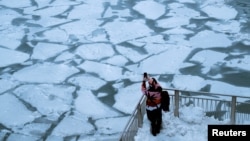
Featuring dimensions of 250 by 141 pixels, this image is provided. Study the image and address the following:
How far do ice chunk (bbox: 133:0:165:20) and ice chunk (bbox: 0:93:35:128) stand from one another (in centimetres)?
546

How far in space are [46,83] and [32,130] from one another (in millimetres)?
1829

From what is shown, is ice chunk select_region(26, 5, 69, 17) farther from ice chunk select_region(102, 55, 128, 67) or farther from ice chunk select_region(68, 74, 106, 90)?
ice chunk select_region(68, 74, 106, 90)

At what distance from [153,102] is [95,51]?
4888mm

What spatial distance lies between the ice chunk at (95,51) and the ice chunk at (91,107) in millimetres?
1719

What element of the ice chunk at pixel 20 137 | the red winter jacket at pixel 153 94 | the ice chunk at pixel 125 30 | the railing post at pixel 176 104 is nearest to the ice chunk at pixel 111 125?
the ice chunk at pixel 20 137

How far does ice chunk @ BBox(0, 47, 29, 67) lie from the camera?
10.6 metres

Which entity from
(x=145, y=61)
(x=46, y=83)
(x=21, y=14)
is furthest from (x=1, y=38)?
(x=145, y=61)

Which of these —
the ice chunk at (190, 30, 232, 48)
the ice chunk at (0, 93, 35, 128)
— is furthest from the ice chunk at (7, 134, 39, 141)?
the ice chunk at (190, 30, 232, 48)

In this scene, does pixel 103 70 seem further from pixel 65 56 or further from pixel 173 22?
pixel 173 22

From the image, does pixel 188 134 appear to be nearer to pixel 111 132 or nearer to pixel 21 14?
pixel 111 132

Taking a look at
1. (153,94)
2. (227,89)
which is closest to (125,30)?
(227,89)

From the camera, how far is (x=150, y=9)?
13.3 meters

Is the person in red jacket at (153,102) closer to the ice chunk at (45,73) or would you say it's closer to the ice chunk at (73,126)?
the ice chunk at (73,126)

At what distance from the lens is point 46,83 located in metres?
9.57
